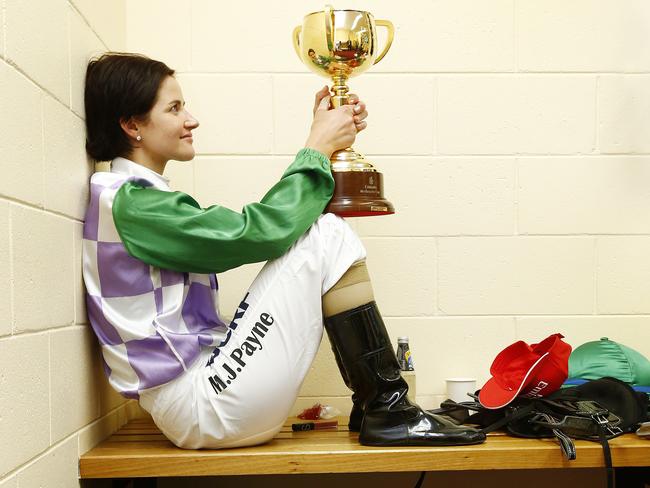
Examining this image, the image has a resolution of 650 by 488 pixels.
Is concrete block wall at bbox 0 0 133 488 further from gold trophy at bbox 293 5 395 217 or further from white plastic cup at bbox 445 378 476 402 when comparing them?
white plastic cup at bbox 445 378 476 402

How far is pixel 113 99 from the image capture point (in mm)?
1717

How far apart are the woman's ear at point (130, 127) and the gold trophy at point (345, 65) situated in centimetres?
45

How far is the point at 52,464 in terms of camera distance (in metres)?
1.41

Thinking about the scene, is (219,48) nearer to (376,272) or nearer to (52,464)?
(376,272)

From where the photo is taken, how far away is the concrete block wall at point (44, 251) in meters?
1.22

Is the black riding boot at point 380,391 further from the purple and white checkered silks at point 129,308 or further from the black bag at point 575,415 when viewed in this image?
the purple and white checkered silks at point 129,308

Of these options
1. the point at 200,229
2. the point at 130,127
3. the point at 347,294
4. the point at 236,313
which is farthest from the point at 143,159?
the point at 347,294

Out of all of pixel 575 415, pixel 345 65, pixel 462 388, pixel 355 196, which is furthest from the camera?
pixel 462 388

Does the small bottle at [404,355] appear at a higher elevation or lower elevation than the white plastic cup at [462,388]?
higher

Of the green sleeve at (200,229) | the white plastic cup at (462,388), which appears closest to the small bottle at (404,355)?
the white plastic cup at (462,388)

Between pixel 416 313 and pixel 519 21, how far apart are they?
0.90m

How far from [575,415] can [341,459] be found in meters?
0.51

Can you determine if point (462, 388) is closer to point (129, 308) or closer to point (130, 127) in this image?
point (129, 308)

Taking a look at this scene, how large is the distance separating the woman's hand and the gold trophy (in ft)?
0.12
